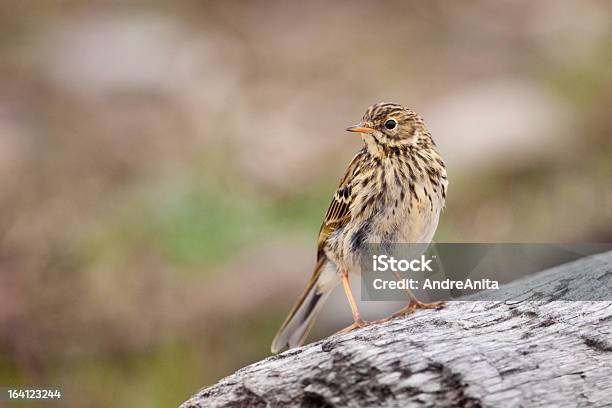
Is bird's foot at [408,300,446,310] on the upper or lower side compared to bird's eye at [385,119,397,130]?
lower

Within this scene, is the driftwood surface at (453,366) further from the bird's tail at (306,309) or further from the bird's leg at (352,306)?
the bird's tail at (306,309)

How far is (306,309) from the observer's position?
4.94m

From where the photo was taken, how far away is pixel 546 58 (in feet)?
36.6

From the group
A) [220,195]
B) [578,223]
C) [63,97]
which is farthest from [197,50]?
[578,223]

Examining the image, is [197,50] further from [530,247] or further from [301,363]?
[301,363]

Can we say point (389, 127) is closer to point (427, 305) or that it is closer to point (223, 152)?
point (427, 305)

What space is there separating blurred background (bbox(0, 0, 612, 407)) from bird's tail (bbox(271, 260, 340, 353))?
1875 mm

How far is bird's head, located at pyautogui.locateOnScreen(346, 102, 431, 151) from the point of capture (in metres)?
4.52

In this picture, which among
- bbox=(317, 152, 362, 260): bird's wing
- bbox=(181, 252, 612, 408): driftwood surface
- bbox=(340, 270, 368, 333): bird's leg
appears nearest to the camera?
bbox=(181, 252, 612, 408): driftwood surface

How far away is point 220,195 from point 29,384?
2.75 metres

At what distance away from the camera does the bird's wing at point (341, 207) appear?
4582mm

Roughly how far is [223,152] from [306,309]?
5.08 metres

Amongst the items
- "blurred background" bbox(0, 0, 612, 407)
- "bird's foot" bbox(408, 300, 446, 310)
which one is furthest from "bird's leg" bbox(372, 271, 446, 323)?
"blurred background" bbox(0, 0, 612, 407)

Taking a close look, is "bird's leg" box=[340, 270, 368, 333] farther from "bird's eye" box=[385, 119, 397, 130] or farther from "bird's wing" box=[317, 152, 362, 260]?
"bird's eye" box=[385, 119, 397, 130]
